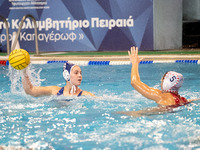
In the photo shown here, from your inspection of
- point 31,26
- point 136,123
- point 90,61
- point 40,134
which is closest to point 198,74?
point 90,61

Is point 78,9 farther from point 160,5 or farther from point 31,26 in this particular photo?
point 160,5

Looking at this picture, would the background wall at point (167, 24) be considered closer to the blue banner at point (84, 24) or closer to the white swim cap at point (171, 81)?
the blue banner at point (84, 24)

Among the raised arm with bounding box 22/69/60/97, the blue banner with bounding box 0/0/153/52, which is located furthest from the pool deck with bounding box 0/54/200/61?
the raised arm with bounding box 22/69/60/97

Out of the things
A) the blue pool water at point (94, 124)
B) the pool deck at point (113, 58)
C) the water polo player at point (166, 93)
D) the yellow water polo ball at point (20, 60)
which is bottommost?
the blue pool water at point (94, 124)

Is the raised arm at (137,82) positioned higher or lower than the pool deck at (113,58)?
lower

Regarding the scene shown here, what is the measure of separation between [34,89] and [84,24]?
7474 mm

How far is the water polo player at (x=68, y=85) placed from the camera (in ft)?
14.3

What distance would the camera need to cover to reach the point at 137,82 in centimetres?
392

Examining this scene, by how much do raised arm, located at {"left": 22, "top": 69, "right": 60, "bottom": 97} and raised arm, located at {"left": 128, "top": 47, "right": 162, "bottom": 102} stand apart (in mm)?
1263

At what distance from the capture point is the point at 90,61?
363 inches

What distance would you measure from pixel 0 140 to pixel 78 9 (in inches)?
346

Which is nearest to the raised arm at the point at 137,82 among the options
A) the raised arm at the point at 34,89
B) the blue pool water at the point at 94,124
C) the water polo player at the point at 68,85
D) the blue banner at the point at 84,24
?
the blue pool water at the point at 94,124

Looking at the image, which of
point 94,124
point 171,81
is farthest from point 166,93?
point 94,124

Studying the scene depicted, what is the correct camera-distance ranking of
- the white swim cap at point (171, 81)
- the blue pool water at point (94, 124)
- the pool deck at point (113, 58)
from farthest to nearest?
the pool deck at point (113, 58), the white swim cap at point (171, 81), the blue pool water at point (94, 124)
